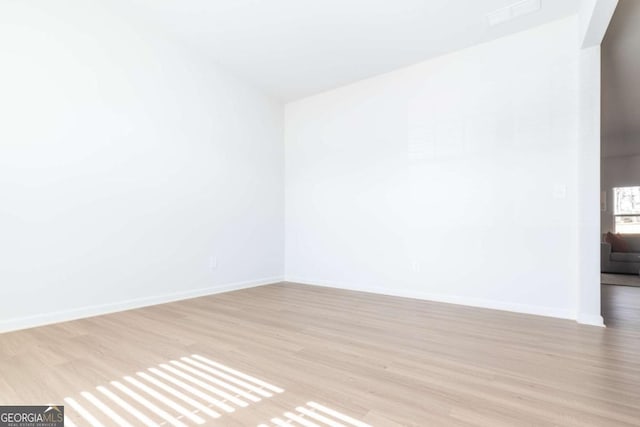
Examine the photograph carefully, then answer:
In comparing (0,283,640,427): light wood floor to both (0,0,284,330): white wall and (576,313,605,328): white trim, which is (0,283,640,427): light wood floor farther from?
(0,0,284,330): white wall

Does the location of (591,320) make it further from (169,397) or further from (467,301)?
(169,397)

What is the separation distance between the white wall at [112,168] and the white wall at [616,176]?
25.7 ft

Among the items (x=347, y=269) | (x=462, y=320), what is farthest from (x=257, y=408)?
(x=347, y=269)

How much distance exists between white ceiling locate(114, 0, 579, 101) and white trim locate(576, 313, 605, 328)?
8.14 feet

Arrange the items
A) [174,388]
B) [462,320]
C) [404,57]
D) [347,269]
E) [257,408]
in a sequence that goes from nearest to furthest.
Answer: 1. [257,408]
2. [174,388]
3. [462,320]
4. [404,57]
5. [347,269]

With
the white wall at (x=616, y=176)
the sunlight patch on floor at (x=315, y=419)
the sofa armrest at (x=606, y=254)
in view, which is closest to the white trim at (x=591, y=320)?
the sunlight patch on floor at (x=315, y=419)

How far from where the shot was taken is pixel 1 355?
6.86 ft

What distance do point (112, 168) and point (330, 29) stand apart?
2453 mm

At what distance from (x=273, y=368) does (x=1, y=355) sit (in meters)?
1.71

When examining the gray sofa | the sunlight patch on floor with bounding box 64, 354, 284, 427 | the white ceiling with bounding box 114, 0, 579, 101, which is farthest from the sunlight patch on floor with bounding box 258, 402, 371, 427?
the gray sofa

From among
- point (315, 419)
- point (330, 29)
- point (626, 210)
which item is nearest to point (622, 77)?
point (330, 29)

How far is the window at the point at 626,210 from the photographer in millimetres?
7285

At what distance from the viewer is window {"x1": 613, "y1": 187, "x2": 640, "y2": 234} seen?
7285 mm

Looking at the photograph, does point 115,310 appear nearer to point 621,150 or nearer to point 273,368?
point 273,368
